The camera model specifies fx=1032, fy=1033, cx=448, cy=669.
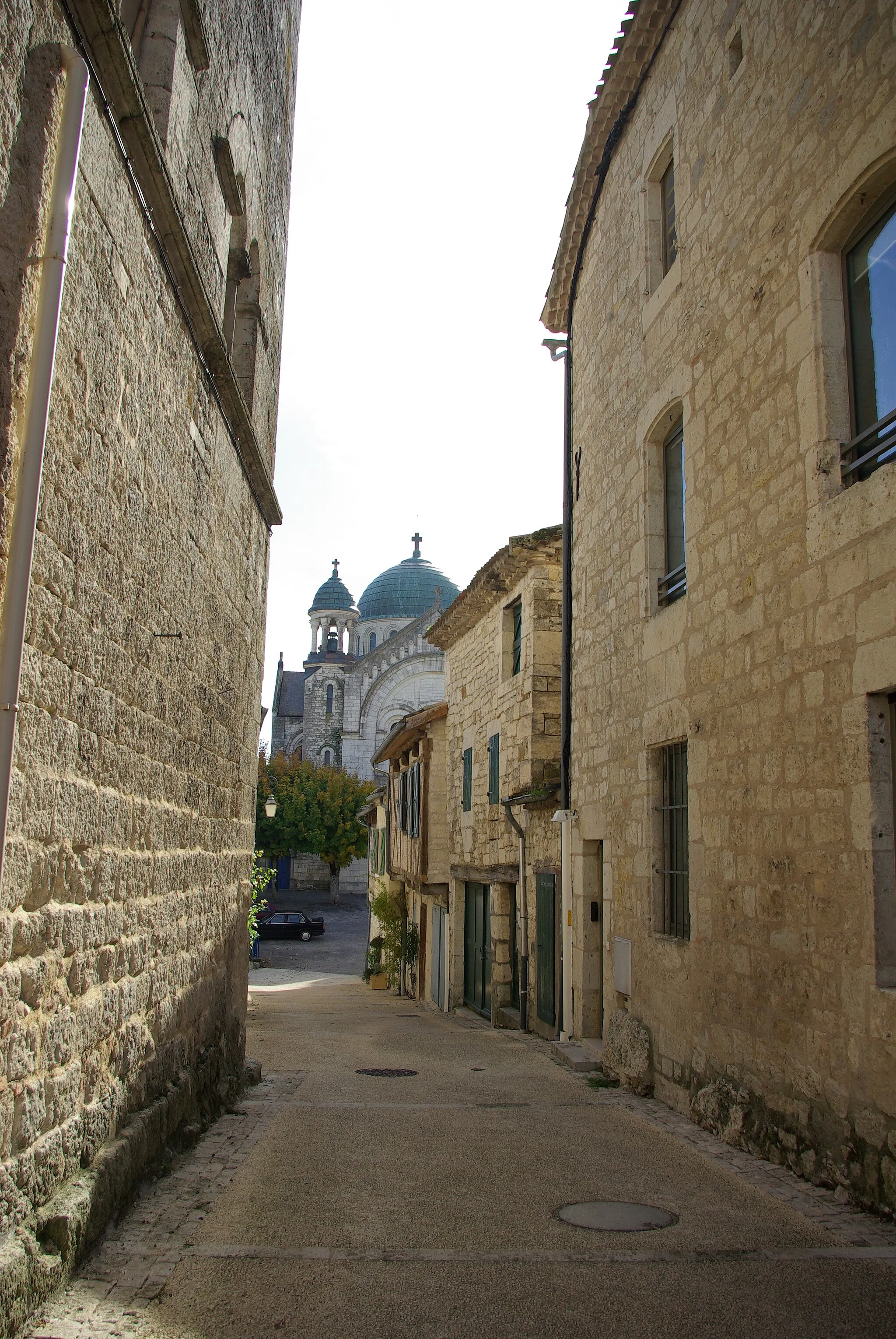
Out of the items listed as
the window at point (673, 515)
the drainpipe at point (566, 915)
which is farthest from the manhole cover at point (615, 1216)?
the drainpipe at point (566, 915)

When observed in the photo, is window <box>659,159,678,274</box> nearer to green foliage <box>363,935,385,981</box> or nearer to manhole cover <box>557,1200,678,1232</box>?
manhole cover <box>557,1200,678,1232</box>

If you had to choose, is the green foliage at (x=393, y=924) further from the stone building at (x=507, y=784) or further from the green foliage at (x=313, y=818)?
the green foliage at (x=313, y=818)

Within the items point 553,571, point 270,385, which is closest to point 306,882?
point 553,571

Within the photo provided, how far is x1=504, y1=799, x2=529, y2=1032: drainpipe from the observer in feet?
40.0

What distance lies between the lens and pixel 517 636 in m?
14.5

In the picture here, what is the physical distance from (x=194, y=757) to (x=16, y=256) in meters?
3.27

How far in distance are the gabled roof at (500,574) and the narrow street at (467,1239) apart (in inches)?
300

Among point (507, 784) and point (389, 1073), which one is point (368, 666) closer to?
point (507, 784)

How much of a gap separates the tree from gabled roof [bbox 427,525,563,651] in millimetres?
24878

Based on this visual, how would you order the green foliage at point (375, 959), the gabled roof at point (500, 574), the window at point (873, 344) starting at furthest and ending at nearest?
the green foliage at point (375, 959) → the gabled roof at point (500, 574) → the window at point (873, 344)

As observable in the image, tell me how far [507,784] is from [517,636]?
87.4 inches

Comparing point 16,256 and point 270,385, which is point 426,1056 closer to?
point 270,385

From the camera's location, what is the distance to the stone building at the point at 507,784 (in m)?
11.7

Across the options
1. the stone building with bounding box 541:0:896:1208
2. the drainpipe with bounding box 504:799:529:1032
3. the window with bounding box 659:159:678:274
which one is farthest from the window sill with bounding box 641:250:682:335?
the drainpipe with bounding box 504:799:529:1032
